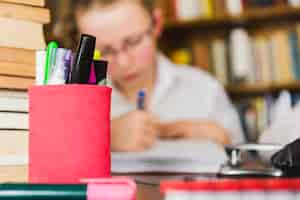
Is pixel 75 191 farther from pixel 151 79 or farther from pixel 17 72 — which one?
pixel 151 79

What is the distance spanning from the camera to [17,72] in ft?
1.96

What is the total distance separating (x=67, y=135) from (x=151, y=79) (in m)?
1.56

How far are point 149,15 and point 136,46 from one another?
0.41 feet

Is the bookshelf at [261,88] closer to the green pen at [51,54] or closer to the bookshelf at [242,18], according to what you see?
the bookshelf at [242,18]

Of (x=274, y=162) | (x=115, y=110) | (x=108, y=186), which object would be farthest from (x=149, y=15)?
(x=108, y=186)

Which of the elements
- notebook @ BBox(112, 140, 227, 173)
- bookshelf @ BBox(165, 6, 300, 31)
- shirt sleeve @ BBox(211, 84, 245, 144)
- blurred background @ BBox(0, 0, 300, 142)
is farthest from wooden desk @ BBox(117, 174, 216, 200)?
bookshelf @ BBox(165, 6, 300, 31)

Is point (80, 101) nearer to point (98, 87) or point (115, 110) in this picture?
point (98, 87)

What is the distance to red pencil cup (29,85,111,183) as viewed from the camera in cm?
50

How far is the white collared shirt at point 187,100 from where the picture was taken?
2.05 metres

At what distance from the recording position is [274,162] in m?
0.56

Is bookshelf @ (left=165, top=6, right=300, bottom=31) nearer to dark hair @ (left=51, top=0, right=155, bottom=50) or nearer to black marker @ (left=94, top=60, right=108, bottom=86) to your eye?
dark hair @ (left=51, top=0, right=155, bottom=50)

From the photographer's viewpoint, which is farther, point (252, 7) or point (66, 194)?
point (252, 7)

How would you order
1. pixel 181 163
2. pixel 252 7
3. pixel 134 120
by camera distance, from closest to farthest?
pixel 181 163
pixel 134 120
pixel 252 7

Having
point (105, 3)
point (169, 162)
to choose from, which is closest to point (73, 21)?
point (105, 3)
